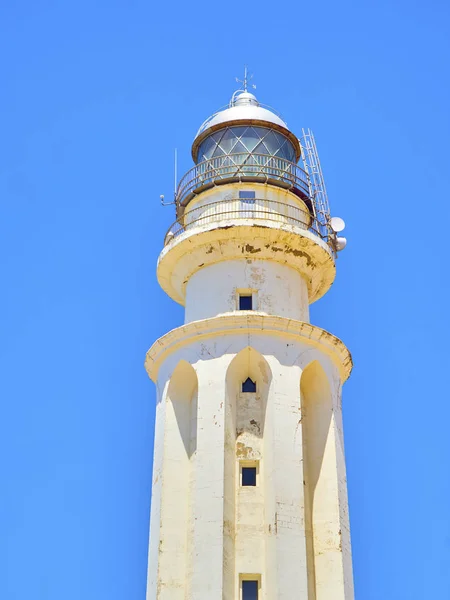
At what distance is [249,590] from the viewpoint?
25.3 m

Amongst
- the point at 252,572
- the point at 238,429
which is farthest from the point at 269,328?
the point at 252,572

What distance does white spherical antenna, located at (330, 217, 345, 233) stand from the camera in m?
31.8

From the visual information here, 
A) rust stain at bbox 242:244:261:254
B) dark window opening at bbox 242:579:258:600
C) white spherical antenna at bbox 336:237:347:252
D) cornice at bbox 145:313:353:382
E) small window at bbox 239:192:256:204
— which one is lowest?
dark window opening at bbox 242:579:258:600

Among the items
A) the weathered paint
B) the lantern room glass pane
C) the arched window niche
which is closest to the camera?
the weathered paint

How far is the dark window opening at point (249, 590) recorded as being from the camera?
2522 centimetres

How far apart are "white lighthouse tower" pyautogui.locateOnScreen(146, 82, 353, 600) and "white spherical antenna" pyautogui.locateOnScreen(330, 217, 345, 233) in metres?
0.04

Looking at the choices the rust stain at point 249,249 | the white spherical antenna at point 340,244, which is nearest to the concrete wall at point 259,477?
the rust stain at point 249,249

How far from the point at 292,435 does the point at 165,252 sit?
7681mm

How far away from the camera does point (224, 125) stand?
107 feet

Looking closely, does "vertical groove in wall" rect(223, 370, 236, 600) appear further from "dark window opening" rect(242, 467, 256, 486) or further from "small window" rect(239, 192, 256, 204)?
"small window" rect(239, 192, 256, 204)

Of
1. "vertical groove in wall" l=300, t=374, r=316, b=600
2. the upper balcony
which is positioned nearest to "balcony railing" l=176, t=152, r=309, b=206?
the upper balcony

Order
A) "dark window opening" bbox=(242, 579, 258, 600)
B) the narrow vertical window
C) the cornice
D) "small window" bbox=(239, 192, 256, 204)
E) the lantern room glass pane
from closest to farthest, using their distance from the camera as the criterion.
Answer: "dark window opening" bbox=(242, 579, 258, 600)
the cornice
the narrow vertical window
"small window" bbox=(239, 192, 256, 204)
the lantern room glass pane

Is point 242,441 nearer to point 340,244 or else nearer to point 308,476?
point 308,476

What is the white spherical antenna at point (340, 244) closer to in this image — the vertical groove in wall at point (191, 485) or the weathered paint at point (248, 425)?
the weathered paint at point (248, 425)
